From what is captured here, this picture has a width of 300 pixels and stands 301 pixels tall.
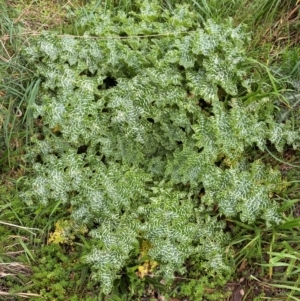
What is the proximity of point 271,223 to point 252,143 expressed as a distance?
1.61 ft

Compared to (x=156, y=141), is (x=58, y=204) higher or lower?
lower

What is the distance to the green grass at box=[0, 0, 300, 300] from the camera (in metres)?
2.65

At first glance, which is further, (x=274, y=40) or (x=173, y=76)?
(x=274, y=40)

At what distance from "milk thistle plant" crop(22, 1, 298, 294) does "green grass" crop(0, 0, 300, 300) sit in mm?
125

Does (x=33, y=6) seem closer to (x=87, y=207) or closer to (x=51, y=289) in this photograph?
(x=87, y=207)

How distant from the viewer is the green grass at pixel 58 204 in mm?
2650

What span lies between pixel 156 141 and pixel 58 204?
2.38 feet

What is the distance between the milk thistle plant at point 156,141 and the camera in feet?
8.56

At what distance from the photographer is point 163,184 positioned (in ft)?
9.07

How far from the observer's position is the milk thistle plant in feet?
8.56

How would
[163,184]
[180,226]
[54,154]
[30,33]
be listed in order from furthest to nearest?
[30,33]
[54,154]
[163,184]
[180,226]

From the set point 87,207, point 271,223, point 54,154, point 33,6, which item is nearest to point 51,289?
point 87,207

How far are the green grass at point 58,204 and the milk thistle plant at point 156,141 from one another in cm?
13

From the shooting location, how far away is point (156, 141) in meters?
2.85
